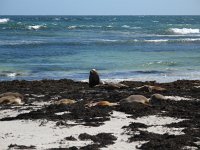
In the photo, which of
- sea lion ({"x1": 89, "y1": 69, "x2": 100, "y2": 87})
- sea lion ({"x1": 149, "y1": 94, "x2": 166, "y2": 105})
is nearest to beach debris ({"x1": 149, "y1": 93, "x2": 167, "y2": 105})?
sea lion ({"x1": 149, "y1": 94, "x2": 166, "y2": 105})

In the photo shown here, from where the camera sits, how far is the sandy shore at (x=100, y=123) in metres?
9.54

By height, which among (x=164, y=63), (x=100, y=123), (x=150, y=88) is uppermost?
(x=100, y=123)

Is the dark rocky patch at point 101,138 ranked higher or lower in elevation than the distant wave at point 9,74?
higher

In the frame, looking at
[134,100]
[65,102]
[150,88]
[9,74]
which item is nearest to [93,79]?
[150,88]

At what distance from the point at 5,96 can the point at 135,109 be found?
426 cm

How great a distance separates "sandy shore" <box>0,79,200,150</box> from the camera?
9.54 metres

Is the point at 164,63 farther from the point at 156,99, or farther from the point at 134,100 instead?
the point at 134,100

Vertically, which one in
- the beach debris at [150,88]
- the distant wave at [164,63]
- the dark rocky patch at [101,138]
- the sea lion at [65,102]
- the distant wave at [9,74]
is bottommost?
the distant wave at [164,63]

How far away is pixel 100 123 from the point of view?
11312 millimetres

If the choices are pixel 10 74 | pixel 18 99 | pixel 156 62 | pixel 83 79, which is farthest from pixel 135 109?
pixel 156 62

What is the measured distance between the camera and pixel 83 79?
2122 cm

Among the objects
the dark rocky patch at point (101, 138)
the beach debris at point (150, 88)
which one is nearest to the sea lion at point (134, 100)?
the beach debris at point (150, 88)

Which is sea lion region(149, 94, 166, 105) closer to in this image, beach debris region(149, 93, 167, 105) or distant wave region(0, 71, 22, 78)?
beach debris region(149, 93, 167, 105)

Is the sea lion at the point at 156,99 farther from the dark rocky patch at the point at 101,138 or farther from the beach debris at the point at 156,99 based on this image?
the dark rocky patch at the point at 101,138
